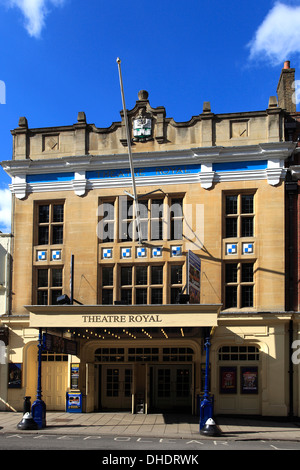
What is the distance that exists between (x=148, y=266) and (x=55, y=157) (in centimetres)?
731

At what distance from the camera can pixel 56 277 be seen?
25969mm

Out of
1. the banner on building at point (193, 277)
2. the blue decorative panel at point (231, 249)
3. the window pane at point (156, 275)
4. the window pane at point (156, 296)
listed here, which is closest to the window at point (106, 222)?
the window pane at point (156, 275)

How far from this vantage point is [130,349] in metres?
25.5

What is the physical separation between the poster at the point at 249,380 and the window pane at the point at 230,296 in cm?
Answer: 291

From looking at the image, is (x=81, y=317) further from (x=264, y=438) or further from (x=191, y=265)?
(x=264, y=438)

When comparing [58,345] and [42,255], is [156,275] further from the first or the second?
[58,345]

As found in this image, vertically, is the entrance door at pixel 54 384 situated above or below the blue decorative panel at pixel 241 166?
below

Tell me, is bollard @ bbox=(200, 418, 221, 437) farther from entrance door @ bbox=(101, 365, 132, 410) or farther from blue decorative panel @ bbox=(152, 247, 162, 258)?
blue decorative panel @ bbox=(152, 247, 162, 258)

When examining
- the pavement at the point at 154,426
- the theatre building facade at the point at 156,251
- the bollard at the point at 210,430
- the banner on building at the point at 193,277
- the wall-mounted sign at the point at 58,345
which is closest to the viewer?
the bollard at the point at 210,430

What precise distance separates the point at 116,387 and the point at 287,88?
55.0 feet

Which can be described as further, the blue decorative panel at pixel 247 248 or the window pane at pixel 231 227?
the window pane at pixel 231 227

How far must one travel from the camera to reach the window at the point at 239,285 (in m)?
24.1

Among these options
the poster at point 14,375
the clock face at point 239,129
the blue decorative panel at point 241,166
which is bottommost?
the poster at point 14,375

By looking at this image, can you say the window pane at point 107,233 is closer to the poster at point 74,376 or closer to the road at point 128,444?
the poster at point 74,376
